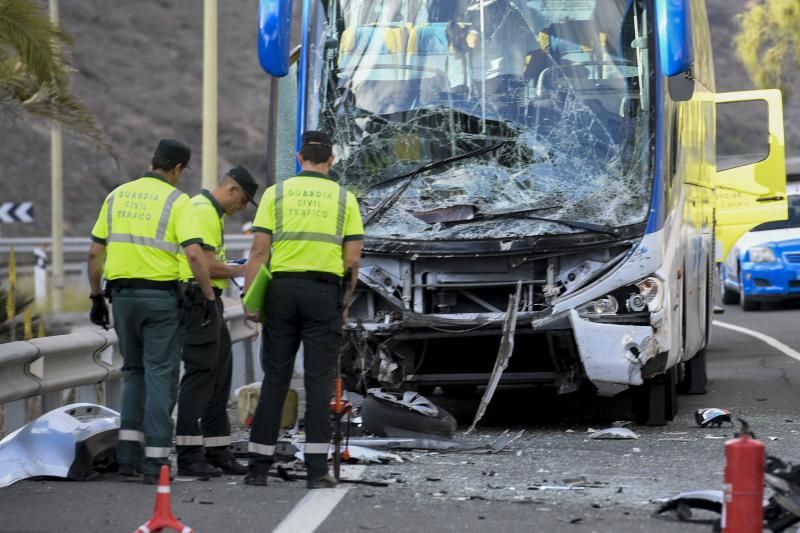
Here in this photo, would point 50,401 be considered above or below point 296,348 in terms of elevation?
below

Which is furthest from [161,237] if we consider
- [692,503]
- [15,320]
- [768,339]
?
[768,339]

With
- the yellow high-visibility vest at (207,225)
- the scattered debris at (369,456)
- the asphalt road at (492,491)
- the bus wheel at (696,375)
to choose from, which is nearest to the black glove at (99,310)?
the yellow high-visibility vest at (207,225)

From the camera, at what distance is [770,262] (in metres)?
23.5

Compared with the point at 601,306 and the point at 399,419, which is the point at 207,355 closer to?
the point at 399,419

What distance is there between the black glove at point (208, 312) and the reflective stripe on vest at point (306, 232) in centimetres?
62

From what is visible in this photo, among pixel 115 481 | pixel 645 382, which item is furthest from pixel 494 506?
pixel 645 382

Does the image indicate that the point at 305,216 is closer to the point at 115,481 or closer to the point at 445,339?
the point at 115,481

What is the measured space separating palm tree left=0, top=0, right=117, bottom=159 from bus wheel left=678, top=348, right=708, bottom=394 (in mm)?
6536

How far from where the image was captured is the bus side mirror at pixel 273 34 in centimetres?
1076

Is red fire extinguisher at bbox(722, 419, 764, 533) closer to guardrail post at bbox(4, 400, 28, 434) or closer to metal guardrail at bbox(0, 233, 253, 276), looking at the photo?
guardrail post at bbox(4, 400, 28, 434)

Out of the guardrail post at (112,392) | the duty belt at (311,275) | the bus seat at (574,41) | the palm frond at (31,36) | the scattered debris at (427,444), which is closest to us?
the duty belt at (311,275)

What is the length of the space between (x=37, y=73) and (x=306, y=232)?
7.86 m

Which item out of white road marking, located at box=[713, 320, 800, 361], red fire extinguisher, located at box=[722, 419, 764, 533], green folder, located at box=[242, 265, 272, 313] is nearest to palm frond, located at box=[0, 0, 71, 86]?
green folder, located at box=[242, 265, 272, 313]

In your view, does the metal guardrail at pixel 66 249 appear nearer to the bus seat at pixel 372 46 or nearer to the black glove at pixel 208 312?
the bus seat at pixel 372 46
